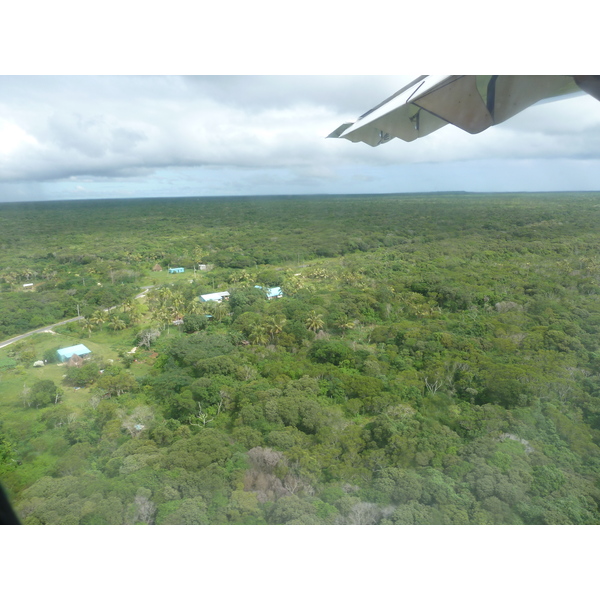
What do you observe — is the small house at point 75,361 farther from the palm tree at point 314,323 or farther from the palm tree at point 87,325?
the palm tree at point 314,323

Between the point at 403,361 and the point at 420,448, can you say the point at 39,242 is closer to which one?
the point at 403,361

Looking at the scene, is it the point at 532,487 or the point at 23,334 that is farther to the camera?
the point at 23,334

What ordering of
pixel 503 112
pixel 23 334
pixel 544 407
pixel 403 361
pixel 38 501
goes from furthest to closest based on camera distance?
1. pixel 23 334
2. pixel 403 361
3. pixel 544 407
4. pixel 38 501
5. pixel 503 112

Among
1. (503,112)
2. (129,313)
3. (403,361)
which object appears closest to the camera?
(503,112)

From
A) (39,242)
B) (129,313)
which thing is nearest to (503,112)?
(129,313)

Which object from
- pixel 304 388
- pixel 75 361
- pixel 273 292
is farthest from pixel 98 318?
pixel 304 388

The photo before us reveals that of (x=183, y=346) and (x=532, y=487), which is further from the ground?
(x=183, y=346)
